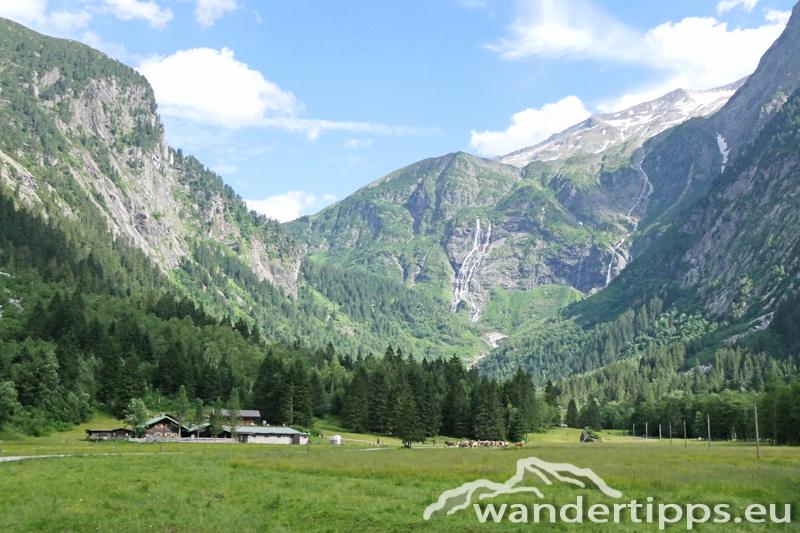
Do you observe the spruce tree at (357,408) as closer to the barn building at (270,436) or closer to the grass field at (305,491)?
the barn building at (270,436)

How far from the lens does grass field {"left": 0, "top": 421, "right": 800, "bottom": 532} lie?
43.8 meters

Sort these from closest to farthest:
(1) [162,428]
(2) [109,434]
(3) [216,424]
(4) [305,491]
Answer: (4) [305,491] → (2) [109,434] → (1) [162,428] → (3) [216,424]

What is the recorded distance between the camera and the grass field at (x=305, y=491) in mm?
43781

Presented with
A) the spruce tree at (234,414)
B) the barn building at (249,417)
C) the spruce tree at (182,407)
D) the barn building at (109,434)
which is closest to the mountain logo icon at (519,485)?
the spruce tree at (234,414)

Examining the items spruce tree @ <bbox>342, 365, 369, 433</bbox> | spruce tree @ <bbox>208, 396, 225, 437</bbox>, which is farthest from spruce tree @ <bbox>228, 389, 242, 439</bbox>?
spruce tree @ <bbox>342, 365, 369, 433</bbox>

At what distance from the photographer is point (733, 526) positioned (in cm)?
4238

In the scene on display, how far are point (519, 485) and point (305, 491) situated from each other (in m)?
16.1

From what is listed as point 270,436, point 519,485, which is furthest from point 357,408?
point 519,485

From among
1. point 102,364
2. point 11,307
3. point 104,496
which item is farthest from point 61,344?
point 104,496

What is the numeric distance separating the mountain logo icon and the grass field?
97cm

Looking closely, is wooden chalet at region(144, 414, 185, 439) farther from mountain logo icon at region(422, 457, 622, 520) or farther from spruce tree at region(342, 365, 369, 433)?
mountain logo icon at region(422, 457, 622, 520)

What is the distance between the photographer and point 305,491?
2111 inches

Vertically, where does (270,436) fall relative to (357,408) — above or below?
below

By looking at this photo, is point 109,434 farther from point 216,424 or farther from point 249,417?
point 249,417
